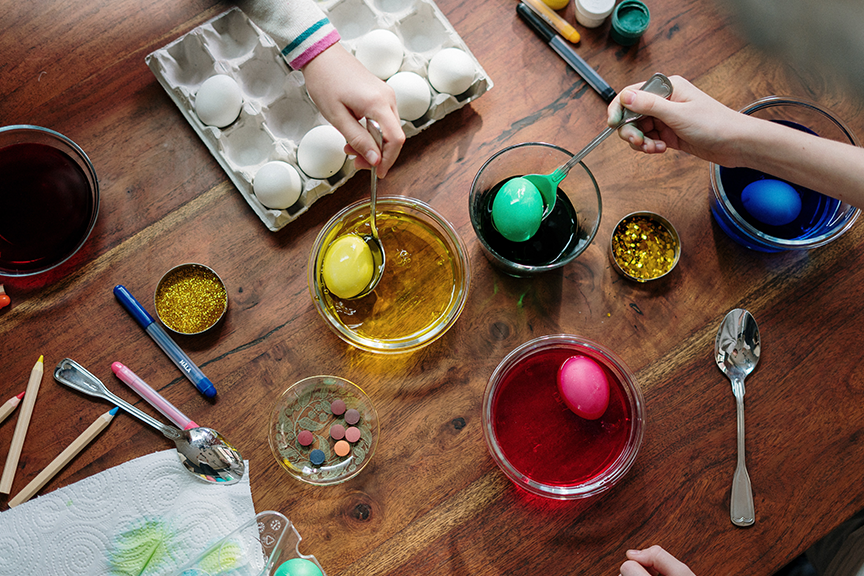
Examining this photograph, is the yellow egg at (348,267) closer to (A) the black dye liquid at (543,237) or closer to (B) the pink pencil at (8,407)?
(A) the black dye liquid at (543,237)

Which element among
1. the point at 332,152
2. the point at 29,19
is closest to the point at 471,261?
the point at 332,152

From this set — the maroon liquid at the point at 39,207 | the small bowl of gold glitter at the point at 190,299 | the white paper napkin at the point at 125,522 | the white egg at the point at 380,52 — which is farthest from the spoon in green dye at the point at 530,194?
the maroon liquid at the point at 39,207

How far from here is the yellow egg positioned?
3.27ft

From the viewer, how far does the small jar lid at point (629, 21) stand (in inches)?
43.4

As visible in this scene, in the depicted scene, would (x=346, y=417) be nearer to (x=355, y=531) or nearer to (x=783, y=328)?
(x=355, y=531)

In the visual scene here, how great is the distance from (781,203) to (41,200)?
53.7 inches

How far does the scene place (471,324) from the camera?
1076 mm

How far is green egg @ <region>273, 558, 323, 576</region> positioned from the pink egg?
1.78 feet

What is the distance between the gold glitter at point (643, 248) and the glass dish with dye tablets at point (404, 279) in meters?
0.31

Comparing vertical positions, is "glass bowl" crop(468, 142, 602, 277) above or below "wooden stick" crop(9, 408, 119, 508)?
below

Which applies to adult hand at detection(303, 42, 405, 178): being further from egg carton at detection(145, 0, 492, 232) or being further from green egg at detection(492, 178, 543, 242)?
green egg at detection(492, 178, 543, 242)

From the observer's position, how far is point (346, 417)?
3.42ft

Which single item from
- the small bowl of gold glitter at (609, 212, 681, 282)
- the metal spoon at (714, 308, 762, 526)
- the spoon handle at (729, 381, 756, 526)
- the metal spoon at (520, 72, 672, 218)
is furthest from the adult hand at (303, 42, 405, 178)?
the spoon handle at (729, 381, 756, 526)

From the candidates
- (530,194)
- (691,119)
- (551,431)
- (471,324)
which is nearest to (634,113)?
(691,119)
